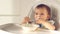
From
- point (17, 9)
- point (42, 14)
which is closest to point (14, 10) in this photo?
point (17, 9)

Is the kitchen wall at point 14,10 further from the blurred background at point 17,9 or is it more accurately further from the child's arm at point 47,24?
the child's arm at point 47,24

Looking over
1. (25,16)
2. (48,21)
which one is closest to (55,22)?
(48,21)

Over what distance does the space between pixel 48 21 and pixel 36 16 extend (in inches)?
2.9

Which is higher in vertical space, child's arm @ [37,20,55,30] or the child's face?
the child's face

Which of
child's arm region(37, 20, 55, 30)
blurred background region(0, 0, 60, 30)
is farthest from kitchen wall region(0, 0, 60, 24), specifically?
child's arm region(37, 20, 55, 30)

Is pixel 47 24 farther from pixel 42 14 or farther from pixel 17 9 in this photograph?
pixel 17 9

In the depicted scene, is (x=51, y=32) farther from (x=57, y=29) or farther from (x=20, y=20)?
(x=20, y=20)

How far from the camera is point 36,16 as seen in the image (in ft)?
2.44

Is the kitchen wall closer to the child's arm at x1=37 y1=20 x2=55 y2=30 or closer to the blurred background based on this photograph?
the blurred background

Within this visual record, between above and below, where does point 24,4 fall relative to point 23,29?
above

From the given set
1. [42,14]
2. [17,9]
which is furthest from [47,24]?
[17,9]

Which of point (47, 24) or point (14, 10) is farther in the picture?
point (14, 10)

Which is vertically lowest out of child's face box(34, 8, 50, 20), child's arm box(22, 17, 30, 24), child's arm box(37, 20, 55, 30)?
child's arm box(37, 20, 55, 30)

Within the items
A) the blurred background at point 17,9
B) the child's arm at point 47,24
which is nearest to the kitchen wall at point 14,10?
the blurred background at point 17,9
